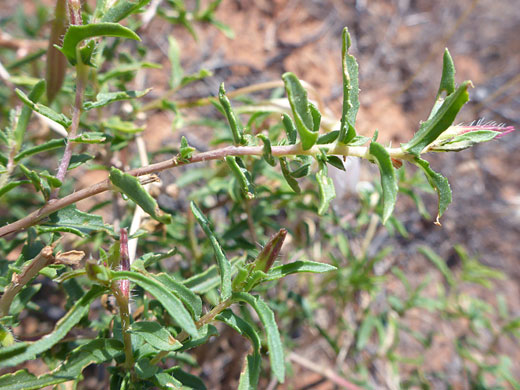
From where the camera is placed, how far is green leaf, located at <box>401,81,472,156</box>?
0.89 m

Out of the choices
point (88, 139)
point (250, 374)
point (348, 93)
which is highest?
point (348, 93)

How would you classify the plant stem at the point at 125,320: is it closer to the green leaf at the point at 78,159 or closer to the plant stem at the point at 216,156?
the plant stem at the point at 216,156

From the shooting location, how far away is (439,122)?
3.11 ft

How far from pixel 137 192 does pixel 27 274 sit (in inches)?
13.9

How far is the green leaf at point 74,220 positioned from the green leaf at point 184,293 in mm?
245

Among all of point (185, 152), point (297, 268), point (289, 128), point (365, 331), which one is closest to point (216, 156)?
point (185, 152)

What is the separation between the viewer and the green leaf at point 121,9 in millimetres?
1119

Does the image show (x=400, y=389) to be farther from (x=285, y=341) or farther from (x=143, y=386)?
(x=143, y=386)

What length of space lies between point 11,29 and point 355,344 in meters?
3.53

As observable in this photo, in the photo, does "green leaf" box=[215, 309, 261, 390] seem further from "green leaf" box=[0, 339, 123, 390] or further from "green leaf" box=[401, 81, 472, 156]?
"green leaf" box=[401, 81, 472, 156]

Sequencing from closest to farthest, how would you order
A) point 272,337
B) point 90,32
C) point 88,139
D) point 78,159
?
point 272,337 < point 90,32 < point 88,139 < point 78,159

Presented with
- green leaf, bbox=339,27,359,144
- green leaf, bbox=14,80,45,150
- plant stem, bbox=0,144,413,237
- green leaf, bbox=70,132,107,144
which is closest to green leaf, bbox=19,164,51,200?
plant stem, bbox=0,144,413,237

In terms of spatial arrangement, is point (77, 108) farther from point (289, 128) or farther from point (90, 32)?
point (289, 128)

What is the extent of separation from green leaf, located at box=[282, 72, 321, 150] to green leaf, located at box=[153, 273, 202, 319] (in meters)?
0.45
